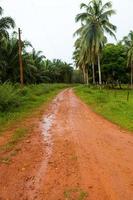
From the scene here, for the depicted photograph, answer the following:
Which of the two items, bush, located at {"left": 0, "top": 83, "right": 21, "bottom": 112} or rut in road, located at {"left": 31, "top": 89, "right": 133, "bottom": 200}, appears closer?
rut in road, located at {"left": 31, "top": 89, "right": 133, "bottom": 200}

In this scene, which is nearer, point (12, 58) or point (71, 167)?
point (71, 167)

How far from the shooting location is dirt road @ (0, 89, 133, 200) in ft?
22.0

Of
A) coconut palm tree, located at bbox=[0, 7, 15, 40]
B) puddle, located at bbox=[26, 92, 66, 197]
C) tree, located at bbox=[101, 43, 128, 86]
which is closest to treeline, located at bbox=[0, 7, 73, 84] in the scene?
coconut palm tree, located at bbox=[0, 7, 15, 40]

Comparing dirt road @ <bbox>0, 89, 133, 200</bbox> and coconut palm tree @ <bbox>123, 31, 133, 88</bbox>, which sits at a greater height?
coconut palm tree @ <bbox>123, 31, 133, 88</bbox>

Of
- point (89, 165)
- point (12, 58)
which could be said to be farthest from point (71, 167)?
point (12, 58)

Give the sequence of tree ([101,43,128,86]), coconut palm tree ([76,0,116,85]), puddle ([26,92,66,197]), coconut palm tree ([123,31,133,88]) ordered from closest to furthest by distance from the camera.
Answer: puddle ([26,92,66,197])
coconut palm tree ([76,0,116,85])
coconut palm tree ([123,31,133,88])
tree ([101,43,128,86])

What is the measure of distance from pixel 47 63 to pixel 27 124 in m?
68.1

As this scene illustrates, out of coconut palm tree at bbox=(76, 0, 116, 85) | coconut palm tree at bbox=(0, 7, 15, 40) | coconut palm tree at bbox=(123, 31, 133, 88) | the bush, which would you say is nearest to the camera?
the bush

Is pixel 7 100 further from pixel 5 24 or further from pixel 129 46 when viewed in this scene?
pixel 129 46

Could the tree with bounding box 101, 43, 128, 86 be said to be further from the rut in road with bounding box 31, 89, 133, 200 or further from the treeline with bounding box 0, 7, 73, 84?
the rut in road with bounding box 31, 89, 133, 200

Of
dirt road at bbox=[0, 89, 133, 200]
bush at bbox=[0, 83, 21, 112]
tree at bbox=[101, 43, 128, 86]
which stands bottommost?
dirt road at bbox=[0, 89, 133, 200]

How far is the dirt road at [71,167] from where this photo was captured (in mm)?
6719

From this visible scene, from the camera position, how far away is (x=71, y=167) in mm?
8273

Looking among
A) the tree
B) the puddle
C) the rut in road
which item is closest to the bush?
the puddle
